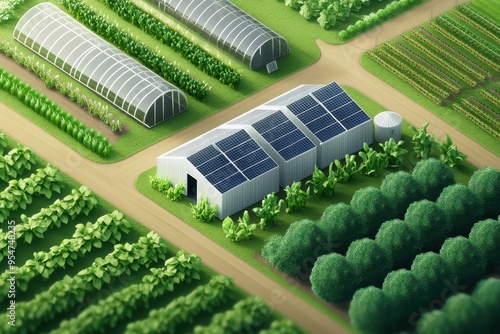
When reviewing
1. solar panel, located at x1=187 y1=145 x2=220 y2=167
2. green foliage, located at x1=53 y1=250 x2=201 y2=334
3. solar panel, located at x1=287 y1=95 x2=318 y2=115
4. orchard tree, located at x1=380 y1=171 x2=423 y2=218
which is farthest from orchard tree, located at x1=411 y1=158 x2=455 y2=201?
green foliage, located at x1=53 y1=250 x2=201 y2=334

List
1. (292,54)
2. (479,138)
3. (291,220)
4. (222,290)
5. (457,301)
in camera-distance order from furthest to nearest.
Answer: (292,54)
(479,138)
(291,220)
(222,290)
(457,301)

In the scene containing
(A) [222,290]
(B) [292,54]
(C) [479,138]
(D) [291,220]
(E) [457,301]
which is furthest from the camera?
(B) [292,54]

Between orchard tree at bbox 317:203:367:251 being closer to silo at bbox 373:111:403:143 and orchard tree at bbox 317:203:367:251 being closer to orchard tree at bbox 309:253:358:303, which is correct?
orchard tree at bbox 309:253:358:303

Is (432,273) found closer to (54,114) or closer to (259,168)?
(259,168)

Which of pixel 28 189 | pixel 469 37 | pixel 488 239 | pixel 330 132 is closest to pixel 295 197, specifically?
pixel 330 132

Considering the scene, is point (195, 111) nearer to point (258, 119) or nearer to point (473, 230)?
point (258, 119)

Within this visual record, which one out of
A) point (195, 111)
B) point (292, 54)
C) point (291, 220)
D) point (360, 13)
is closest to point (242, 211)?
point (291, 220)
